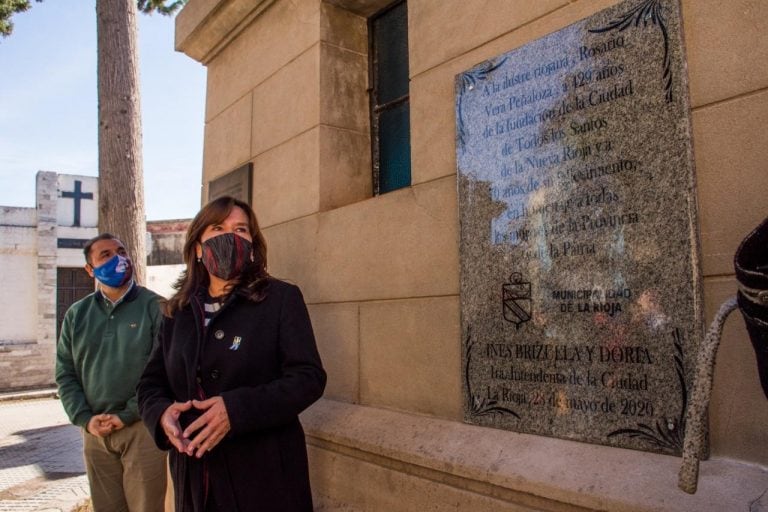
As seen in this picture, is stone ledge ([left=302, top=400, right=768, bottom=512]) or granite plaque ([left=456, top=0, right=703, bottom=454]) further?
granite plaque ([left=456, top=0, right=703, bottom=454])

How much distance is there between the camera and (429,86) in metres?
2.66

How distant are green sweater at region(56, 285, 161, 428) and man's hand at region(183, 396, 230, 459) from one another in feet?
4.20

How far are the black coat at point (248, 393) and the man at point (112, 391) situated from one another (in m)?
0.85

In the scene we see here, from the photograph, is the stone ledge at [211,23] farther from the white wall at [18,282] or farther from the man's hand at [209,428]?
the white wall at [18,282]

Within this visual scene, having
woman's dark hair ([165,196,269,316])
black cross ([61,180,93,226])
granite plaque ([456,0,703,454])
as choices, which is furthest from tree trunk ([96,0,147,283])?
black cross ([61,180,93,226])

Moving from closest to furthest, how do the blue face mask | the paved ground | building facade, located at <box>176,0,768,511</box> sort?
building facade, located at <box>176,0,768,511</box> < the blue face mask < the paved ground

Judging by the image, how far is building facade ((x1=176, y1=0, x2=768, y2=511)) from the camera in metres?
1.64

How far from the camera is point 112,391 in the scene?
2.90m

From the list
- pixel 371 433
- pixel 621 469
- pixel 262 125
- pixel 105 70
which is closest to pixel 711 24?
pixel 621 469

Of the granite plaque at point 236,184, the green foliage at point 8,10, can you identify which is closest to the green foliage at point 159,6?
the green foliage at point 8,10

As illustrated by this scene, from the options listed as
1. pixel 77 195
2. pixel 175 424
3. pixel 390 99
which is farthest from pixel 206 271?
pixel 77 195

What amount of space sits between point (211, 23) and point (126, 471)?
131 inches

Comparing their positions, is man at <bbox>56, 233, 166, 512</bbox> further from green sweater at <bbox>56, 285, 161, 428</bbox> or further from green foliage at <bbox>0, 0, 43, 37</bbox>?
green foliage at <bbox>0, 0, 43, 37</bbox>

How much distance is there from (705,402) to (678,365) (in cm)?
71
